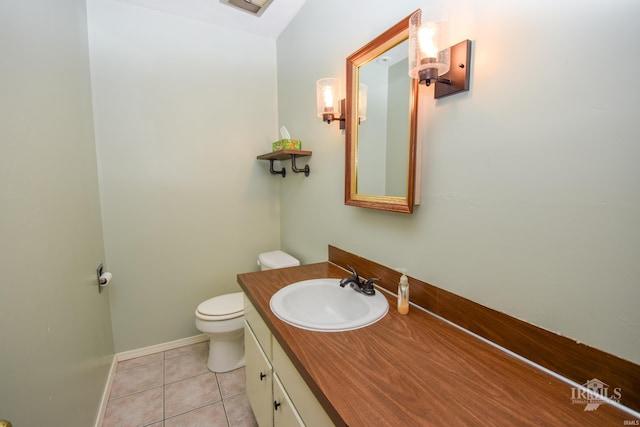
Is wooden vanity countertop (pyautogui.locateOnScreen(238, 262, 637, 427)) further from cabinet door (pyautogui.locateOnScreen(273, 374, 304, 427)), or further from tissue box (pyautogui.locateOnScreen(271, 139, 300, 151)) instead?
tissue box (pyautogui.locateOnScreen(271, 139, 300, 151))

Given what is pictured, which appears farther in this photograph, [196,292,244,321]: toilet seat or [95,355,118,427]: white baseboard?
[196,292,244,321]: toilet seat

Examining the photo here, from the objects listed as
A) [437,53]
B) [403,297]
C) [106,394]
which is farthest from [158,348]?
[437,53]

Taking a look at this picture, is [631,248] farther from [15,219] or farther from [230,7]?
[230,7]

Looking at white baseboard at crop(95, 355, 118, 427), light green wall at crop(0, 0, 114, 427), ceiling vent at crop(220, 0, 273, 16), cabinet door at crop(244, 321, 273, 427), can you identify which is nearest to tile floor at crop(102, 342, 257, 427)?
white baseboard at crop(95, 355, 118, 427)

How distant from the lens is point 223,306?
1.87 metres

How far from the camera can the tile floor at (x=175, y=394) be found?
4.90ft

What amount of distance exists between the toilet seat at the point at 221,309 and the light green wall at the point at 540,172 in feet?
4.06

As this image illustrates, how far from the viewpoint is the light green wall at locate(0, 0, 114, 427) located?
0.77 meters

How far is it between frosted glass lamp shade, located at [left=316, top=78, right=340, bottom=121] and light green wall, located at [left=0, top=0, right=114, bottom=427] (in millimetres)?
1139

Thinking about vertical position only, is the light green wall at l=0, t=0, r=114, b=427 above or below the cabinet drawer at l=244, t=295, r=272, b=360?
above

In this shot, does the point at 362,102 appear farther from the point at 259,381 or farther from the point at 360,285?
the point at 259,381

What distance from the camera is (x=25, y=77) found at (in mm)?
902

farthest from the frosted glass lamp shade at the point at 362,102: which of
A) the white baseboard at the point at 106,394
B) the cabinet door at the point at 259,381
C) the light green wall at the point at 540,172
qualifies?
the white baseboard at the point at 106,394

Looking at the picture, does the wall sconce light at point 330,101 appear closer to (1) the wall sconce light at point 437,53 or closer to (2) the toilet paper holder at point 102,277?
(1) the wall sconce light at point 437,53
